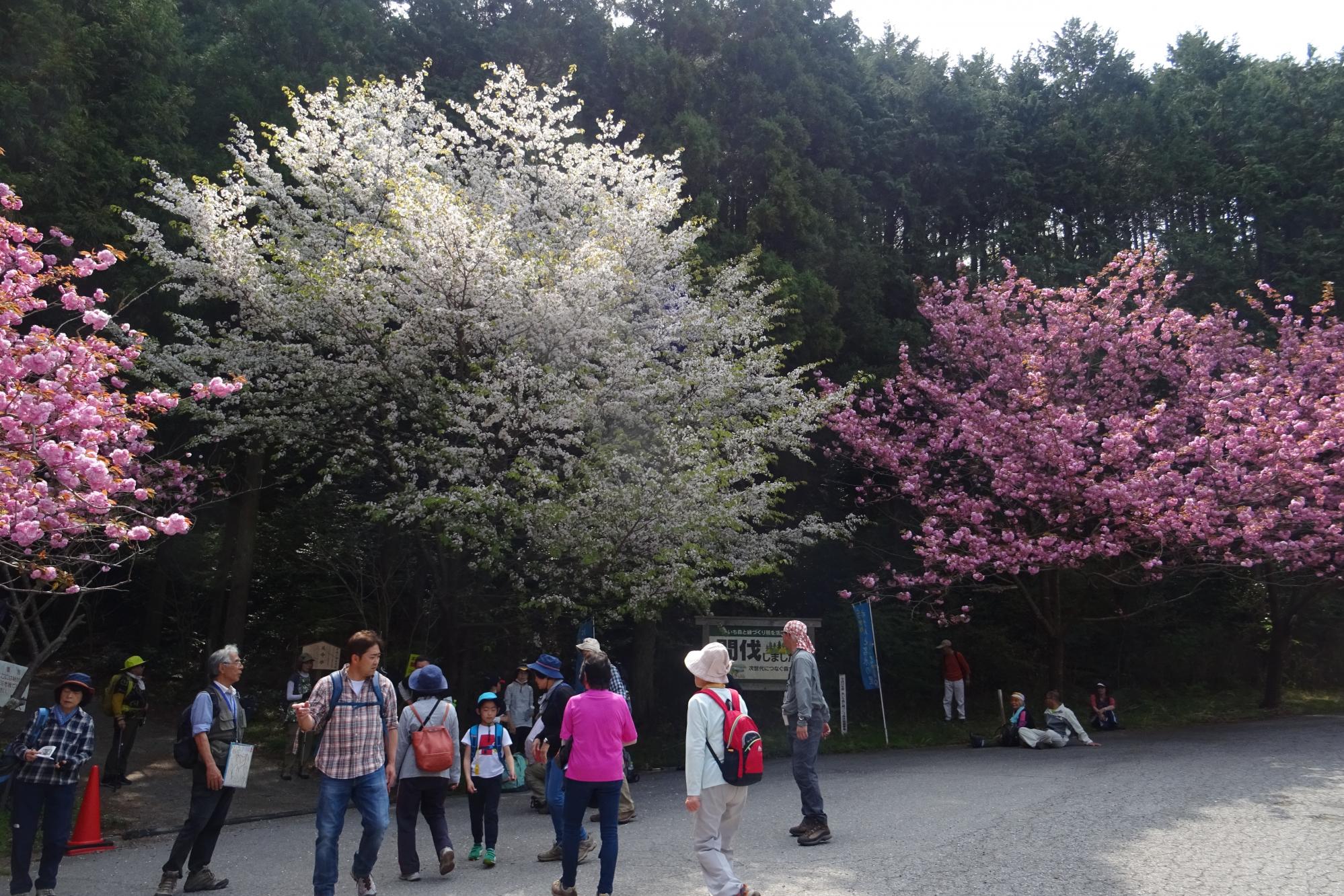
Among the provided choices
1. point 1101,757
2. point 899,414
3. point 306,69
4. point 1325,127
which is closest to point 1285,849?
point 1101,757

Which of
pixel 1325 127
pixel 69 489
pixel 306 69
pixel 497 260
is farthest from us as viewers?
pixel 1325 127

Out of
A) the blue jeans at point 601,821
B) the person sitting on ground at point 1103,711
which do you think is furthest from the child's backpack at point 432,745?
the person sitting on ground at point 1103,711

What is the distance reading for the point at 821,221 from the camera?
67.2 ft

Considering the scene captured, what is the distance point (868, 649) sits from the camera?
16.2 m

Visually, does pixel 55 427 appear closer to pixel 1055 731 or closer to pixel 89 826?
pixel 89 826

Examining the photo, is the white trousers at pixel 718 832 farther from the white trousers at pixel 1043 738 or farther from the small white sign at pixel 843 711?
the small white sign at pixel 843 711

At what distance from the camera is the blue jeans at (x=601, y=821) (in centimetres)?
625

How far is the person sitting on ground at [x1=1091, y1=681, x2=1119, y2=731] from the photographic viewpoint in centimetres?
1708

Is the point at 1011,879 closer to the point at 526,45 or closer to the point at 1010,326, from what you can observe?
the point at 1010,326

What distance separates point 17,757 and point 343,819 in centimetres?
237

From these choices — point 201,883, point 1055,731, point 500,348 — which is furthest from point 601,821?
point 1055,731

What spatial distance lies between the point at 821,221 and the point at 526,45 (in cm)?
723

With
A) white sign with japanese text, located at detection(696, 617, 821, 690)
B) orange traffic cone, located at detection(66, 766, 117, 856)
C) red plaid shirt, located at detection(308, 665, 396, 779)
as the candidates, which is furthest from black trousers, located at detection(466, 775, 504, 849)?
white sign with japanese text, located at detection(696, 617, 821, 690)

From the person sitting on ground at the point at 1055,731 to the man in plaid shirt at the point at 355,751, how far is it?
10.8 metres
